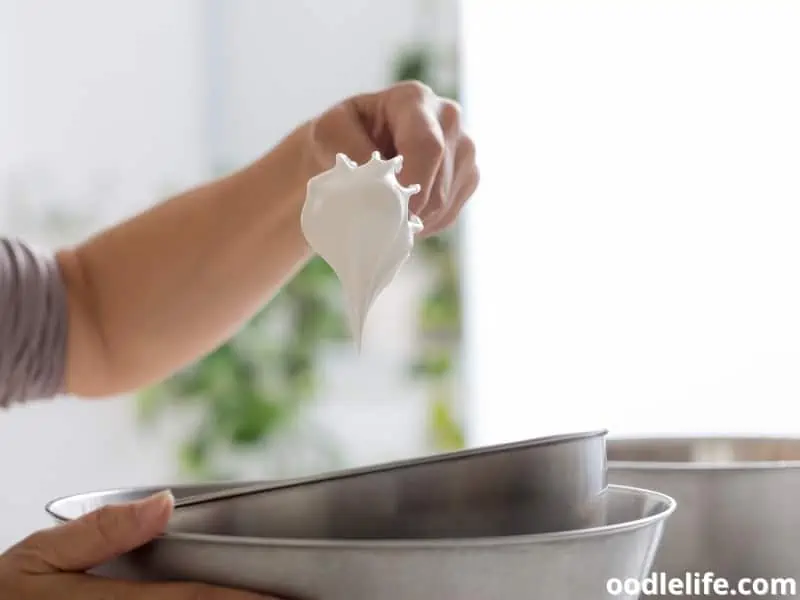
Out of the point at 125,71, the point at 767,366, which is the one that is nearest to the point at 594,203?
the point at 767,366

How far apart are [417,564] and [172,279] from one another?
59 centimetres

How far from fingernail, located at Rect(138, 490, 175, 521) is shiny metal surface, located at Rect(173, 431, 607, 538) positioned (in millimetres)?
27

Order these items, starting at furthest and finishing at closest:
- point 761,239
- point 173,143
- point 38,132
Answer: point 173,143
point 38,132
point 761,239

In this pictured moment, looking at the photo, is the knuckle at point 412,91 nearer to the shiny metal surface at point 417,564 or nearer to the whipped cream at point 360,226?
the whipped cream at point 360,226

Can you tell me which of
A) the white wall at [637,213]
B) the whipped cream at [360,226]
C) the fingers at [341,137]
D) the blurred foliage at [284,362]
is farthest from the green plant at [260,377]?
the whipped cream at [360,226]

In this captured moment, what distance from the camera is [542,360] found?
2047 millimetres

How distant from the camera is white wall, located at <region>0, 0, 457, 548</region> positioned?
2021mm

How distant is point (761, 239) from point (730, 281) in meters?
0.09

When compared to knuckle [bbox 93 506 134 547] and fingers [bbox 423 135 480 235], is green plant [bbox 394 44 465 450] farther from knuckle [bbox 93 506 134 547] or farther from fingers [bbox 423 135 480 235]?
knuckle [bbox 93 506 134 547]

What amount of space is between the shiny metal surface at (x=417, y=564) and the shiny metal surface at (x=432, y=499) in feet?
0.13

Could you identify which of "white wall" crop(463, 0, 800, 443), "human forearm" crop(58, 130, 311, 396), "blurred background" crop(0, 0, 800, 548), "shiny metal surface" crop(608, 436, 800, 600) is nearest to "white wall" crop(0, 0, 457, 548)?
"blurred background" crop(0, 0, 800, 548)

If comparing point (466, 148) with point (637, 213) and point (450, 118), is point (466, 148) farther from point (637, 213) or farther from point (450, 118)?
point (637, 213)

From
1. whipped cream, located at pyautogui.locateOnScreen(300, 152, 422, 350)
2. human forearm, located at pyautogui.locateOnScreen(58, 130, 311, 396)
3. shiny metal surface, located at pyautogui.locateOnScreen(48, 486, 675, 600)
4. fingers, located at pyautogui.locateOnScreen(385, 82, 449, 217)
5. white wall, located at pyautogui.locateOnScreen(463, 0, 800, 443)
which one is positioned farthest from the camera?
white wall, located at pyautogui.locateOnScreen(463, 0, 800, 443)

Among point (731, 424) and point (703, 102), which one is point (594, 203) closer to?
point (703, 102)
